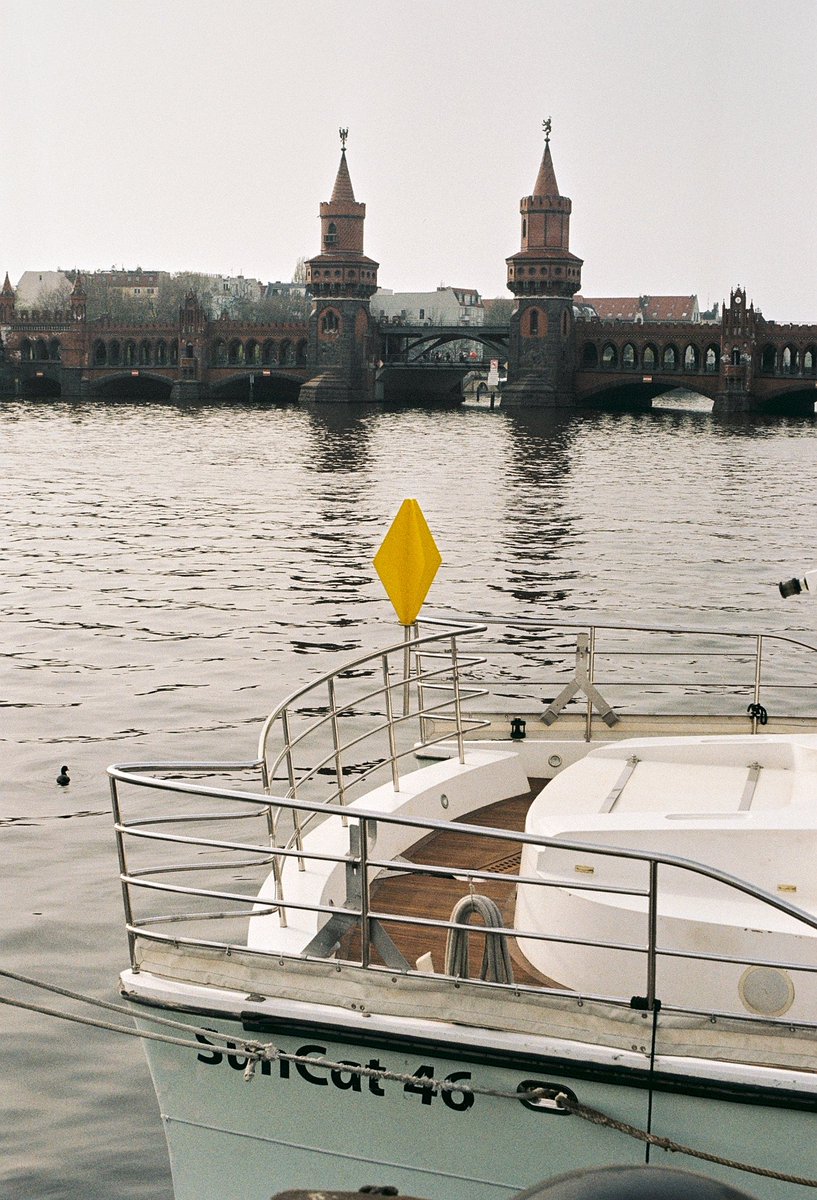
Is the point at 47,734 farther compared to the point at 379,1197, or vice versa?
the point at 47,734

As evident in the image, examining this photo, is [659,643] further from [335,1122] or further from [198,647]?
[335,1122]

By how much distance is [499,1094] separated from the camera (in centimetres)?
627

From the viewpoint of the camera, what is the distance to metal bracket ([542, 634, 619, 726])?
33.0 ft

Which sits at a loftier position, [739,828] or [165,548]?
[739,828]

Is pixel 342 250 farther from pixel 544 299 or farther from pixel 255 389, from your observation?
pixel 544 299

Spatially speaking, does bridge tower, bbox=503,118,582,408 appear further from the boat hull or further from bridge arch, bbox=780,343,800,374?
the boat hull

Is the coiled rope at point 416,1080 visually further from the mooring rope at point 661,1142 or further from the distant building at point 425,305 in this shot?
the distant building at point 425,305

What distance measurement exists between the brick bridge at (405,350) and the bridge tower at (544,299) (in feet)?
0.34

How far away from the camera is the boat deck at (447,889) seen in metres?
7.57

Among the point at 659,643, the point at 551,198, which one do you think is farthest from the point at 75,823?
the point at 551,198

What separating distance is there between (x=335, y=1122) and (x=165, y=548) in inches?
1305

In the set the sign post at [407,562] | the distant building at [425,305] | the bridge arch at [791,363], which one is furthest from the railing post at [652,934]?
the distant building at [425,305]

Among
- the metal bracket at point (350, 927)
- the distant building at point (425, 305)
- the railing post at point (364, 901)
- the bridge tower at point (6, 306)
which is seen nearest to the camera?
the railing post at point (364, 901)

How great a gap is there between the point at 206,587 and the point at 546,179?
301ft
